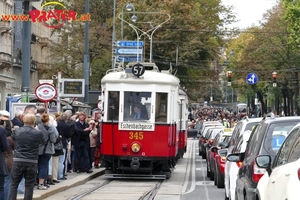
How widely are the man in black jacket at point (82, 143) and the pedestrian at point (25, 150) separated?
1043 cm

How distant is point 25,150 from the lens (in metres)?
14.0

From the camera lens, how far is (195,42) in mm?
64812

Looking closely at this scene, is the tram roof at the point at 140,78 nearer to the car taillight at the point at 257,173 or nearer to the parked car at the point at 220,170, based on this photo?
the parked car at the point at 220,170

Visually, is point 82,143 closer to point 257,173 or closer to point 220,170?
point 220,170

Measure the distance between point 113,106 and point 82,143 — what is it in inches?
74.0

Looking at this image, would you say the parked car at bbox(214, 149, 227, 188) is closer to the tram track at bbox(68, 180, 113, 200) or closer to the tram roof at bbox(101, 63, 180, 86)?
the tram track at bbox(68, 180, 113, 200)

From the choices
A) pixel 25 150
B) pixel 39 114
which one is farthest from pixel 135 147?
pixel 25 150

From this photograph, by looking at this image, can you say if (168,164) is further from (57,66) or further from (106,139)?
(57,66)

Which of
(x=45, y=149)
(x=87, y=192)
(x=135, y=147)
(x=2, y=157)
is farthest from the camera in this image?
(x=135, y=147)

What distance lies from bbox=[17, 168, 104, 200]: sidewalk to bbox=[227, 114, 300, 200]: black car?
5978 mm

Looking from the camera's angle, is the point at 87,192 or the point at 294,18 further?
the point at 294,18

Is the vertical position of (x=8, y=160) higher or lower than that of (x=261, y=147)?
lower

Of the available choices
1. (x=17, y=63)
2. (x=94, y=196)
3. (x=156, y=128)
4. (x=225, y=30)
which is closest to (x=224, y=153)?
(x=94, y=196)

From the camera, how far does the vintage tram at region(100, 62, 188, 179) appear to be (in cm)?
2384
